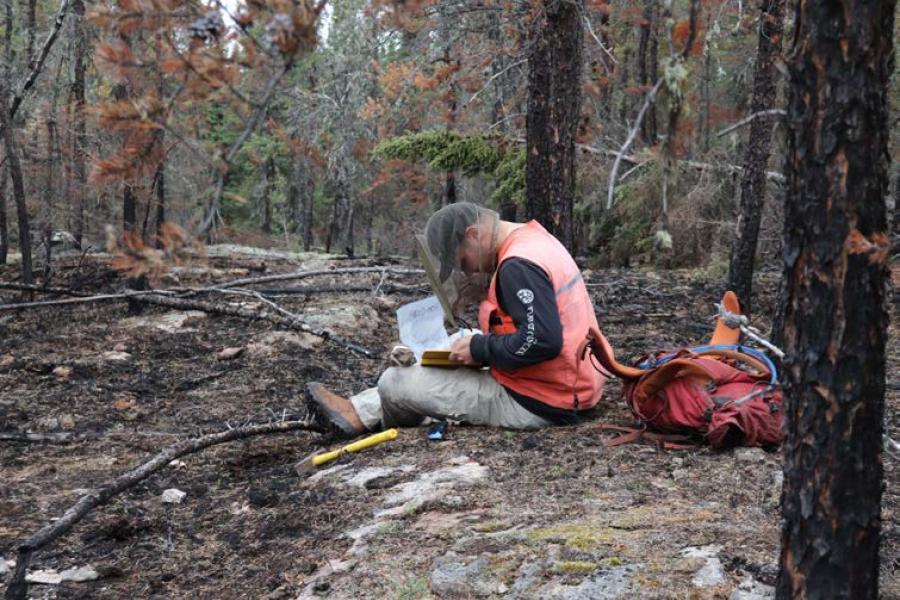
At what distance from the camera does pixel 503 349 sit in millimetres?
4680

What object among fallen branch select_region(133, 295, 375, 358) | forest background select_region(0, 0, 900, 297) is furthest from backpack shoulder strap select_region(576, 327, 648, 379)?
fallen branch select_region(133, 295, 375, 358)

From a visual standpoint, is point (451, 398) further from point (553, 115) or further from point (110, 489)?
point (553, 115)

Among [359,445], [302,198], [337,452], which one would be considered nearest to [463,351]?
[359,445]

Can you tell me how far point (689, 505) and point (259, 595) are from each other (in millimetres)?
1775

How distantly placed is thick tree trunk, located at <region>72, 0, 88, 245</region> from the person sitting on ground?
7.94 metres

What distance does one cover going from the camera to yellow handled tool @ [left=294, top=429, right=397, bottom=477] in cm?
493

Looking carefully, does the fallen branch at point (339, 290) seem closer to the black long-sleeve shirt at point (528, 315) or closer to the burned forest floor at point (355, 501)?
the burned forest floor at point (355, 501)

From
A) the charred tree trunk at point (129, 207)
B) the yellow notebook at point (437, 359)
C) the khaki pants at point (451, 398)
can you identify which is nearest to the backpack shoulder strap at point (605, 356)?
the khaki pants at point (451, 398)

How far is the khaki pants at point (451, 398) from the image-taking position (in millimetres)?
5070

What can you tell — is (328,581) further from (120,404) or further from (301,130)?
(301,130)

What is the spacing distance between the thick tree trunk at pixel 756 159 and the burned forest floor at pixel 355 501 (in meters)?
1.65

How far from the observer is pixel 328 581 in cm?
337

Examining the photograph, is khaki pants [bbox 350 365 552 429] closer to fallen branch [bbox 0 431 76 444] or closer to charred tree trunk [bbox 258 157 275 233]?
fallen branch [bbox 0 431 76 444]

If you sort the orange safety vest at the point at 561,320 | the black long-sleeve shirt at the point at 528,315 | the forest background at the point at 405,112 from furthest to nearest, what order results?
the orange safety vest at the point at 561,320 < the black long-sleeve shirt at the point at 528,315 < the forest background at the point at 405,112
